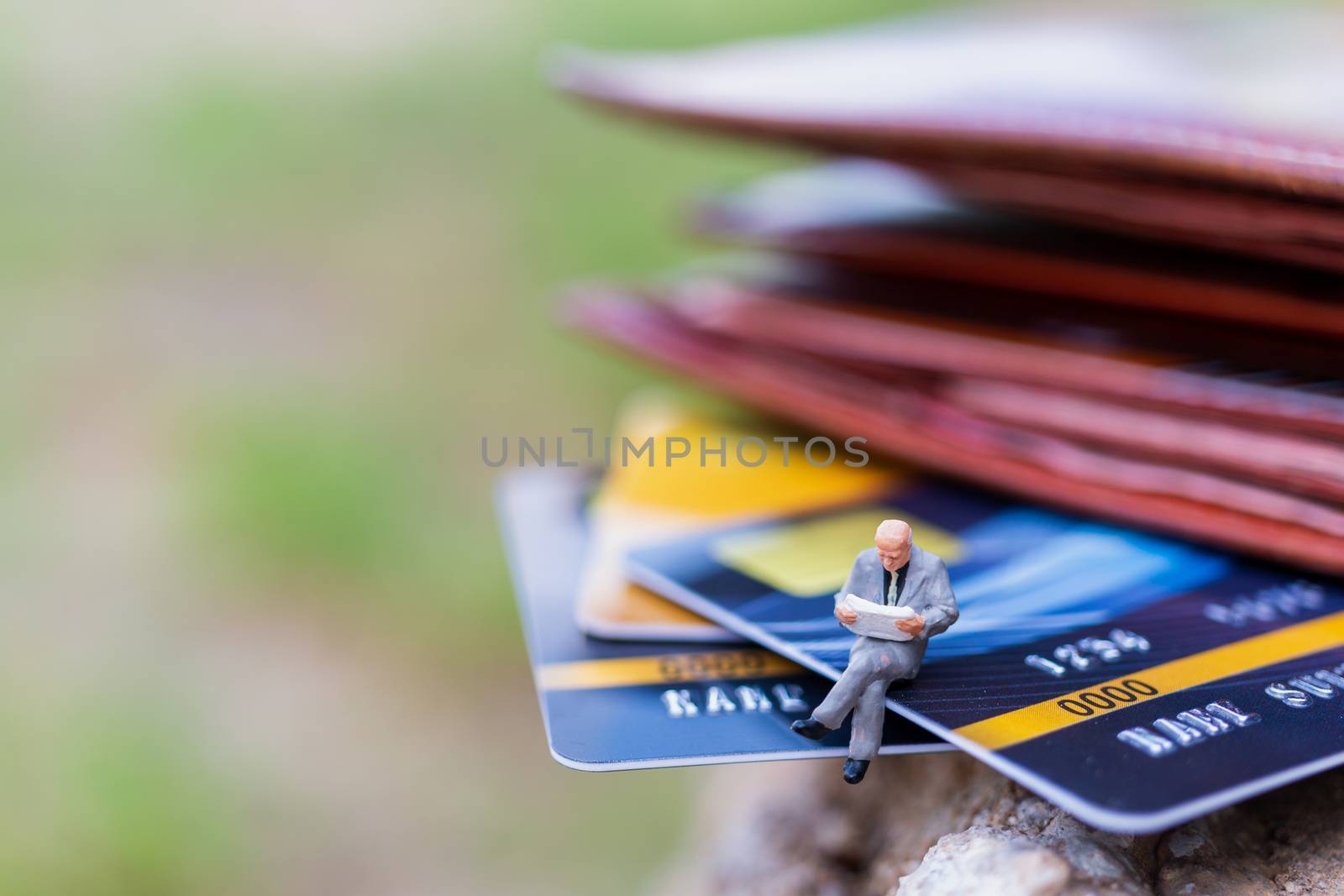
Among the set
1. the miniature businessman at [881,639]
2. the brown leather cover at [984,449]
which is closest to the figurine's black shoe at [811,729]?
the miniature businessman at [881,639]

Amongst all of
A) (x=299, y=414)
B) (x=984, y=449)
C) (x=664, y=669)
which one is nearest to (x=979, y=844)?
(x=664, y=669)

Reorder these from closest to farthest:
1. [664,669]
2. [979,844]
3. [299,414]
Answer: [979,844]
[664,669]
[299,414]

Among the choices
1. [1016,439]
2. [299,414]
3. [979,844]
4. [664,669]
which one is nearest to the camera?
[979,844]

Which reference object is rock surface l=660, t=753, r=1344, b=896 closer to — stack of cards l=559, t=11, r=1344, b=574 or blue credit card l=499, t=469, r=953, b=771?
blue credit card l=499, t=469, r=953, b=771

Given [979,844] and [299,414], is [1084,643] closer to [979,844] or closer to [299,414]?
[979,844]

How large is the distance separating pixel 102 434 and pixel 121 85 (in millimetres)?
517

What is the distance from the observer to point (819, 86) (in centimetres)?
76

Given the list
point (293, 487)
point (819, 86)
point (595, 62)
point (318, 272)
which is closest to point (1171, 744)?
point (819, 86)

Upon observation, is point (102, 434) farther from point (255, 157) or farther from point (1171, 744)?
point (1171, 744)

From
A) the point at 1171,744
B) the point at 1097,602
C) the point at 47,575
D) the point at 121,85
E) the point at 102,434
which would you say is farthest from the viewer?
the point at 121,85

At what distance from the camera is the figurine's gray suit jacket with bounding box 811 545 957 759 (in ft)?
1.51

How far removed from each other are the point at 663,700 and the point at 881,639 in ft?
0.36

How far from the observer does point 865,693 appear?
18.2 inches

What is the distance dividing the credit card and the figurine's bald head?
0.13 meters
